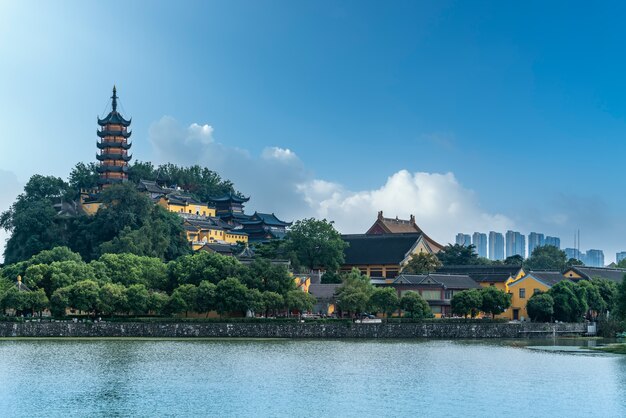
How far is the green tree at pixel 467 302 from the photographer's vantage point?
67.0 meters

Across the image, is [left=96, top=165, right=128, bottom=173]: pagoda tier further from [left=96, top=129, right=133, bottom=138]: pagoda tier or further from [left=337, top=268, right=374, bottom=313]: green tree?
[left=337, top=268, right=374, bottom=313]: green tree

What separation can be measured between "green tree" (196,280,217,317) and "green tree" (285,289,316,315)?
15.9 ft

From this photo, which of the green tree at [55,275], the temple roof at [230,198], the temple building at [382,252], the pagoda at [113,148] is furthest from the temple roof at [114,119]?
the green tree at [55,275]

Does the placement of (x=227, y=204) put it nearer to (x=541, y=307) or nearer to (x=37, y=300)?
(x=541, y=307)

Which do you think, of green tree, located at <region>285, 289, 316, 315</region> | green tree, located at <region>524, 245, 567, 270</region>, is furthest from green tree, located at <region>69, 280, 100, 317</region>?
green tree, located at <region>524, 245, 567, 270</region>

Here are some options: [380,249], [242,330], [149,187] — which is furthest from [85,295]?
[149,187]

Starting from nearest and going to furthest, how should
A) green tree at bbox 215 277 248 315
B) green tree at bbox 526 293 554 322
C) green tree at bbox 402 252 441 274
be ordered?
green tree at bbox 215 277 248 315, green tree at bbox 526 293 554 322, green tree at bbox 402 252 441 274

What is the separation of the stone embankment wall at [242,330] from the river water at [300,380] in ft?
11.0

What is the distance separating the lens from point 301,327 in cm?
6003

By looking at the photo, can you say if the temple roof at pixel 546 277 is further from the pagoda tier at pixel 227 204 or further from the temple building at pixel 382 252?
the pagoda tier at pixel 227 204

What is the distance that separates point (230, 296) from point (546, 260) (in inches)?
2209

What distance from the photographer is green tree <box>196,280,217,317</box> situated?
60312mm

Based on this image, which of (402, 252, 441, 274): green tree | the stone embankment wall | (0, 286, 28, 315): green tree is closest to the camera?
the stone embankment wall

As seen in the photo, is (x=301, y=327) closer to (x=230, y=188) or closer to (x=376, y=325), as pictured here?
(x=376, y=325)
